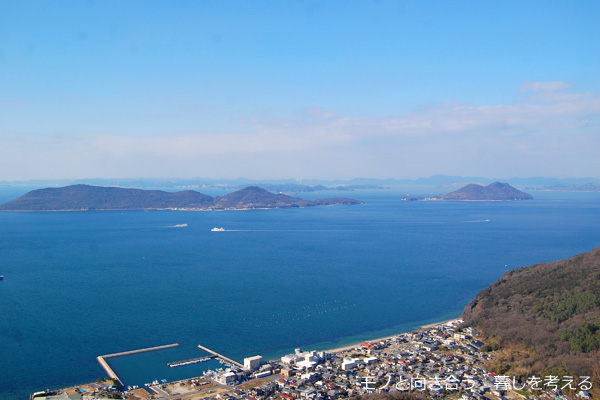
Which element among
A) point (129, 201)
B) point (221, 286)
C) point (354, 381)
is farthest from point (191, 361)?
point (129, 201)

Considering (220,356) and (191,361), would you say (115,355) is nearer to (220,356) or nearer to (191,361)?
(191,361)

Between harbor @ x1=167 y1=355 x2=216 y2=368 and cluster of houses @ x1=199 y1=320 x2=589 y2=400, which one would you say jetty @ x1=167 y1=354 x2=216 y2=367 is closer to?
harbor @ x1=167 y1=355 x2=216 y2=368

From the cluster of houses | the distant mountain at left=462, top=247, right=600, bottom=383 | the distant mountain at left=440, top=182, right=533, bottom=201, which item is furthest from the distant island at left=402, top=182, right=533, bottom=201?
the cluster of houses

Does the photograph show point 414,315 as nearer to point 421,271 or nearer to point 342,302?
point 342,302

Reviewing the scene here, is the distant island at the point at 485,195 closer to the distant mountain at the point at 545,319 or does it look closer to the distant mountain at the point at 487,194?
the distant mountain at the point at 487,194

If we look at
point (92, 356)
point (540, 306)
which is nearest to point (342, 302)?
point (540, 306)

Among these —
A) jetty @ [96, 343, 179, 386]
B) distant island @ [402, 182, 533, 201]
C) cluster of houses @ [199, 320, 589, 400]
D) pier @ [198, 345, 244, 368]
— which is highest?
distant island @ [402, 182, 533, 201]
